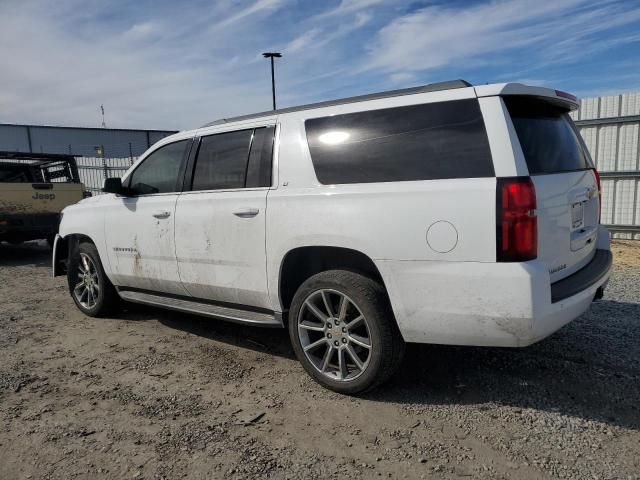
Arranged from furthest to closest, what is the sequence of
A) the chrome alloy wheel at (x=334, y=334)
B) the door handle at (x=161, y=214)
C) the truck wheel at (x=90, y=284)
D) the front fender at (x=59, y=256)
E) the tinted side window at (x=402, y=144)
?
the front fender at (x=59, y=256)
the truck wheel at (x=90, y=284)
the door handle at (x=161, y=214)
the chrome alloy wheel at (x=334, y=334)
the tinted side window at (x=402, y=144)

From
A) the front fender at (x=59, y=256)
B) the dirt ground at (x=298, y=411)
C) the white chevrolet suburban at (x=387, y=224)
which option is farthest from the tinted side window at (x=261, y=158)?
the front fender at (x=59, y=256)

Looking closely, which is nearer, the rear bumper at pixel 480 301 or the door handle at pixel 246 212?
the rear bumper at pixel 480 301

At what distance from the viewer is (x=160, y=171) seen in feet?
14.9

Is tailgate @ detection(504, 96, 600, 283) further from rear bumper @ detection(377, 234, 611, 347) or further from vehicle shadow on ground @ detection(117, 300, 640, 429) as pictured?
vehicle shadow on ground @ detection(117, 300, 640, 429)

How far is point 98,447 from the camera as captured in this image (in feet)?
9.00

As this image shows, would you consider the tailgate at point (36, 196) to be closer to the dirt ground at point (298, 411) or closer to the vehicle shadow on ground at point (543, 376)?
the dirt ground at point (298, 411)

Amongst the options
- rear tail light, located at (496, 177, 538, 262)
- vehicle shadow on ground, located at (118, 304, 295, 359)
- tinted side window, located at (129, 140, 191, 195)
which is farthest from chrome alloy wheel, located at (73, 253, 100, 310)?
rear tail light, located at (496, 177, 538, 262)

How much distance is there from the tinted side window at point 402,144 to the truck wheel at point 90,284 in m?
2.99

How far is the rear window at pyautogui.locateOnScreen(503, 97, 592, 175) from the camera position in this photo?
281cm

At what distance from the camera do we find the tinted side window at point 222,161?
3.82 metres

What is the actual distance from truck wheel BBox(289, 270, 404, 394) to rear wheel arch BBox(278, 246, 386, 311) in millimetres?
126

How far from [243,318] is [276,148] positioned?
131 centimetres

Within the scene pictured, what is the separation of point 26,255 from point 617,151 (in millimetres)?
11821

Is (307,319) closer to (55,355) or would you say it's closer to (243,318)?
(243,318)
